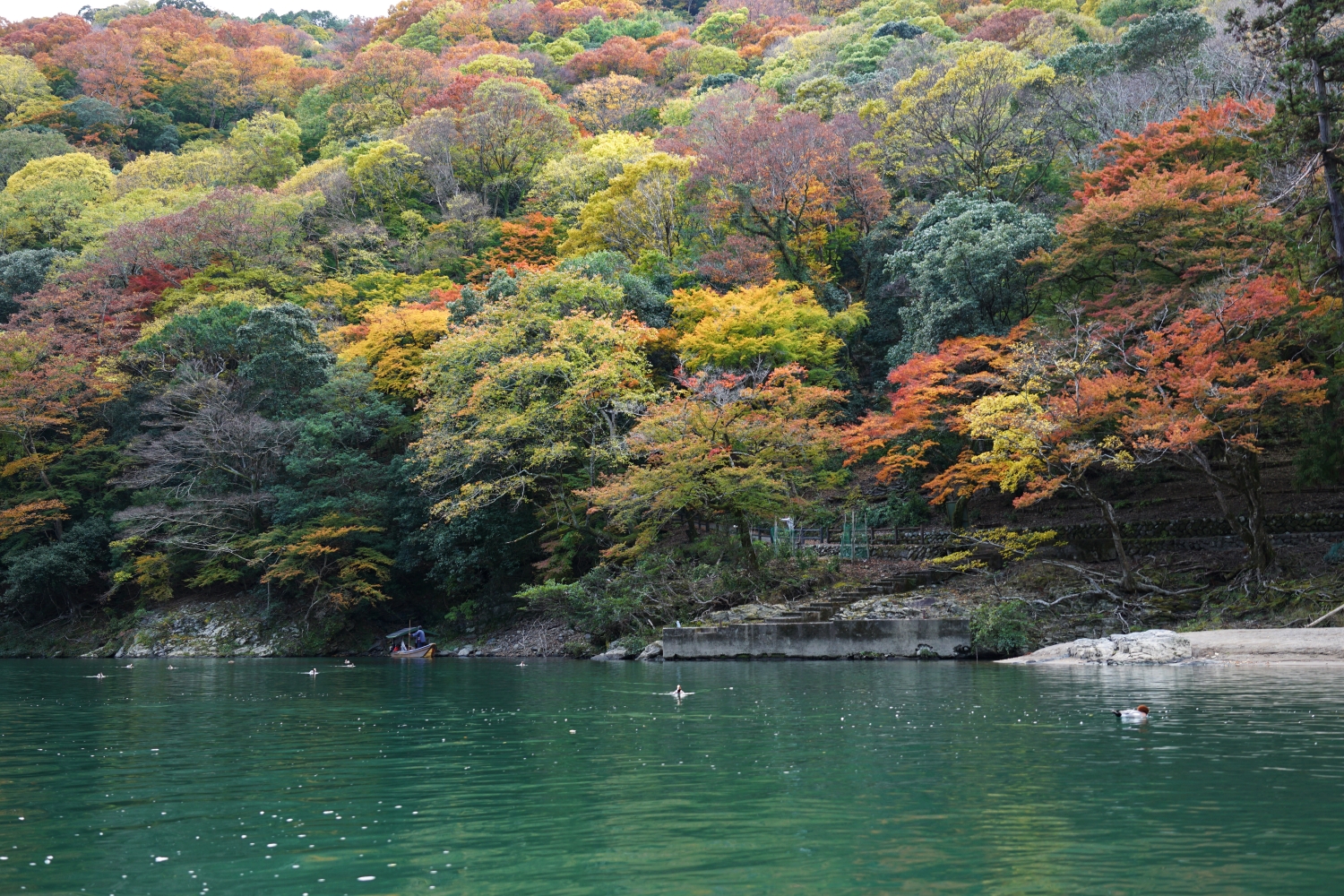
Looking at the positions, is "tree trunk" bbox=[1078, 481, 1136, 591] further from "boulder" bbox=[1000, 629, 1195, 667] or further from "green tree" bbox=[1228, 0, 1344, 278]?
"green tree" bbox=[1228, 0, 1344, 278]

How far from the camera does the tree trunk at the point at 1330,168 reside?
20047 mm

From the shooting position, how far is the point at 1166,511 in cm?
2969

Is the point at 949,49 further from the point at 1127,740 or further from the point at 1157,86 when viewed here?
the point at 1127,740

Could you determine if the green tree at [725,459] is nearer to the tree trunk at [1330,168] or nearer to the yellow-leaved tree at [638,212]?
the tree trunk at [1330,168]

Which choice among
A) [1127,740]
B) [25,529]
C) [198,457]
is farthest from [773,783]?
[25,529]

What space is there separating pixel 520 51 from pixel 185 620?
5774 cm

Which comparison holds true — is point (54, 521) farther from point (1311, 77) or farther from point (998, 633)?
point (1311, 77)

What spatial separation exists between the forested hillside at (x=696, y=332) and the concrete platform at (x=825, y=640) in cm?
215

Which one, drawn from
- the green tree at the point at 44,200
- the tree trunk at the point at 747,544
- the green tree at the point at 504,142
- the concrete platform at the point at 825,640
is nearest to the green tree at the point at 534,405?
the tree trunk at the point at 747,544

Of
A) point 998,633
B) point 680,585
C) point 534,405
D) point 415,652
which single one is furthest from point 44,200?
point 998,633

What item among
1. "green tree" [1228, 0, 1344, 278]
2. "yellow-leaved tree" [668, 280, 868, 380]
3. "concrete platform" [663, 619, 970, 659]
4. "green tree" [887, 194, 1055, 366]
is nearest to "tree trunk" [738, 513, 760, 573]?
"concrete platform" [663, 619, 970, 659]

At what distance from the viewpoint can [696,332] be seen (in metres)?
34.4

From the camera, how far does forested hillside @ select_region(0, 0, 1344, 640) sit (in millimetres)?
25469

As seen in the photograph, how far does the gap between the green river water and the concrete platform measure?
24.3 feet
